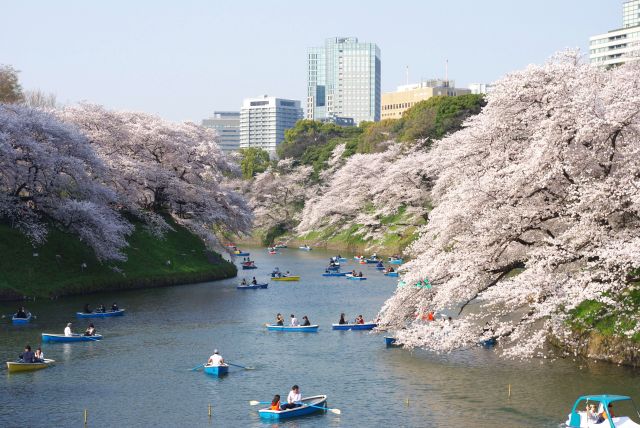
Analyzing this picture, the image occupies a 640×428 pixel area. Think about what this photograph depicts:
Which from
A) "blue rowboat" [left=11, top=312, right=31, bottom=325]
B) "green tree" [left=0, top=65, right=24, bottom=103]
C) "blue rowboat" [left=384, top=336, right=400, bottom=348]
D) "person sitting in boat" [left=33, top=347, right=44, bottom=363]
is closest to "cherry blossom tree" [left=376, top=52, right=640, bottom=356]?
"blue rowboat" [left=384, top=336, right=400, bottom=348]

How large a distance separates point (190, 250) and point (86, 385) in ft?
146

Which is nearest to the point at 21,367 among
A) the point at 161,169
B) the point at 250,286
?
the point at 250,286

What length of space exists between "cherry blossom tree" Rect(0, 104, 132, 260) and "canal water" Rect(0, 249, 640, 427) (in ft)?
28.2

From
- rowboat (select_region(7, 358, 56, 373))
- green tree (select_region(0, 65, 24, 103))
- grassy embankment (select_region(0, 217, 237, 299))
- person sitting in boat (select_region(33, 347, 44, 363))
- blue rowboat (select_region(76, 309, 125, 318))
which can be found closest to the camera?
rowboat (select_region(7, 358, 56, 373))

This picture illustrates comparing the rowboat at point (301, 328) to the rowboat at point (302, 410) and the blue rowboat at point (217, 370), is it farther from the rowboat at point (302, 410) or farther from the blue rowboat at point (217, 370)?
the rowboat at point (302, 410)

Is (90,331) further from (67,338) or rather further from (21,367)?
(21,367)

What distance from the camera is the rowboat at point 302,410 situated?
3062cm

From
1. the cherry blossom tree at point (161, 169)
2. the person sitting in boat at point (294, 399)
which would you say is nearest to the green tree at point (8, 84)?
the cherry blossom tree at point (161, 169)

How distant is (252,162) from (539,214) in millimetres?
127779

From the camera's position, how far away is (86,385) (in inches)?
1394

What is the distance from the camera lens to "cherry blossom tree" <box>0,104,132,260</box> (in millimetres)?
58219

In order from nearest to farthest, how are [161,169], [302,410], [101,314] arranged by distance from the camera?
[302,410]
[101,314]
[161,169]

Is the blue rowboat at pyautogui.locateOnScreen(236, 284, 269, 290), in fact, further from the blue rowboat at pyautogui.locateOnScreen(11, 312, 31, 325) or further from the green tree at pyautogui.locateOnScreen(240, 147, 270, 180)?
the green tree at pyautogui.locateOnScreen(240, 147, 270, 180)

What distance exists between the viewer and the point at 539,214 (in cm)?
3569
